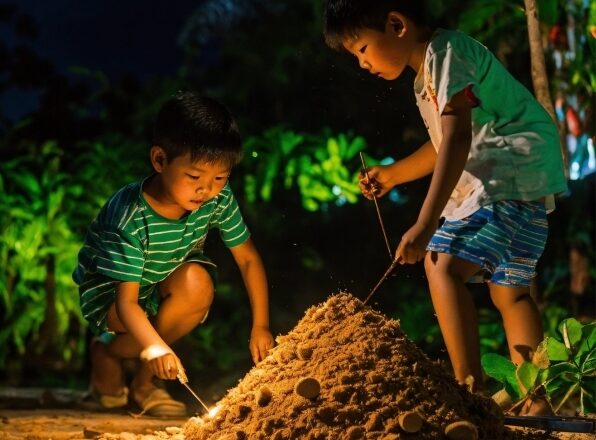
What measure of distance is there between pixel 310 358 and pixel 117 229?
3.48ft

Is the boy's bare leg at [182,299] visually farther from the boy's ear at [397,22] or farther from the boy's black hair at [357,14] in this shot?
the boy's ear at [397,22]

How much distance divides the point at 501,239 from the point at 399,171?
0.57m

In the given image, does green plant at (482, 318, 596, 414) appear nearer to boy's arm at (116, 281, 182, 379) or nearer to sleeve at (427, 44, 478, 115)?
sleeve at (427, 44, 478, 115)

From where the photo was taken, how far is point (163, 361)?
9.64ft

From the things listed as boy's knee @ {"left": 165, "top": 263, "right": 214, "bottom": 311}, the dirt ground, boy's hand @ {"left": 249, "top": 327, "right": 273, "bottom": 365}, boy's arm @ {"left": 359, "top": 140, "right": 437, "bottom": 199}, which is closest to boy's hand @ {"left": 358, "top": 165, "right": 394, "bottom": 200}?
boy's arm @ {"left": 359, "top": 140, "right": 437, "bottom": 199}

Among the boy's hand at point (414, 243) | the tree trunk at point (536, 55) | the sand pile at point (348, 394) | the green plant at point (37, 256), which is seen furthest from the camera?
the green plant at point (37, 256)

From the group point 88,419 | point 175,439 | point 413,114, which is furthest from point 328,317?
point 413,114

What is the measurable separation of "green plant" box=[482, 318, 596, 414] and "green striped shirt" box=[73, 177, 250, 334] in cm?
117

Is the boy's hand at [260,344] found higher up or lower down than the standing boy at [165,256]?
lower down

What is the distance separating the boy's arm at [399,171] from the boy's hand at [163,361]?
102 centimetres

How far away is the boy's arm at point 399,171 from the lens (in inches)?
137

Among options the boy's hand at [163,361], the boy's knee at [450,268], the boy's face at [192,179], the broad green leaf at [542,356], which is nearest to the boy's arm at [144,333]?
the boy's hand at [163,361]

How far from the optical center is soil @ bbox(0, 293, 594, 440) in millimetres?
2396

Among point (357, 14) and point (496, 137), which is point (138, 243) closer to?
point (357, 14)
